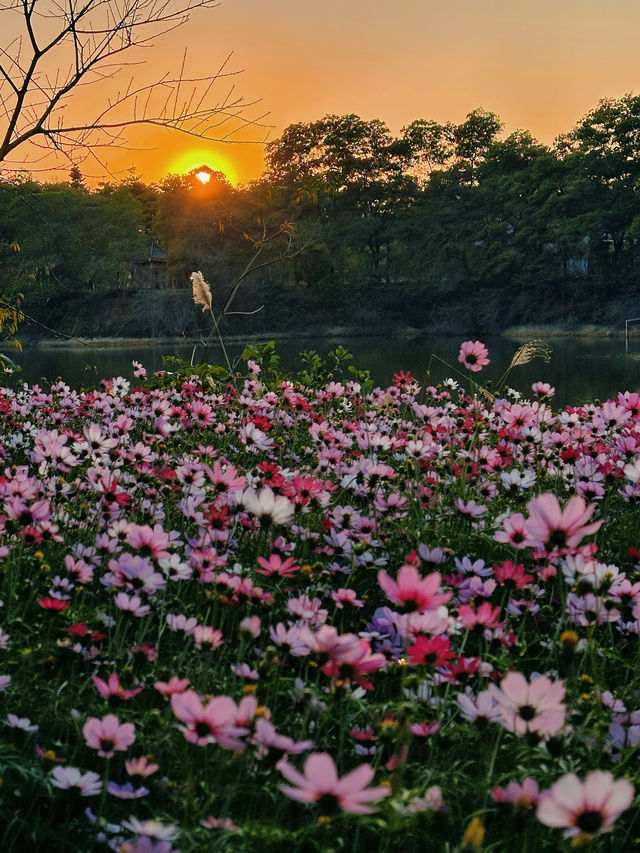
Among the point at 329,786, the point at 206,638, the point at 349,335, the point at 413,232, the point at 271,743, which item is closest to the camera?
the point at 329,786

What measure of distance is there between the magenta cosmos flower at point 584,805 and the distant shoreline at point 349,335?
3013 cm

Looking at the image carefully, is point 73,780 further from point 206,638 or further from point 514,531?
point 514,531

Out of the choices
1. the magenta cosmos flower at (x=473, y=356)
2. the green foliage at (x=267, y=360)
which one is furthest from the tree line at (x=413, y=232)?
the magenta cosmos flower at (x=473, y=356)

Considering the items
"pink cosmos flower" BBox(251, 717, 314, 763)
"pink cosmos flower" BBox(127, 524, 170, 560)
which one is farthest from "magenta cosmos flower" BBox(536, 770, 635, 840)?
"pink cosmos flower" BBox(127, 524, 170, 560)

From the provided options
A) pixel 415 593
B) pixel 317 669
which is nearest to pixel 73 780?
pixel 415 593

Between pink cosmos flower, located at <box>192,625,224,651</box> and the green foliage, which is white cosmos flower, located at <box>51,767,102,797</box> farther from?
the green foliage

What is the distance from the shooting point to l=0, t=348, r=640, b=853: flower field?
2.74 ft

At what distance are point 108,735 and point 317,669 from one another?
24.1 inches

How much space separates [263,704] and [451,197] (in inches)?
1646

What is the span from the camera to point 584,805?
2.09ft

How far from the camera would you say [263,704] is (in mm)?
1345

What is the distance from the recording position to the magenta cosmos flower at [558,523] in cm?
91

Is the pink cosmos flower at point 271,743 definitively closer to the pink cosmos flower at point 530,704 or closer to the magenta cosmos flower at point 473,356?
the pink cosmos flower at point 530,704

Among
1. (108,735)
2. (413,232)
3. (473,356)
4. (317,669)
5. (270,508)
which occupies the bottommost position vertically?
(317,669)
